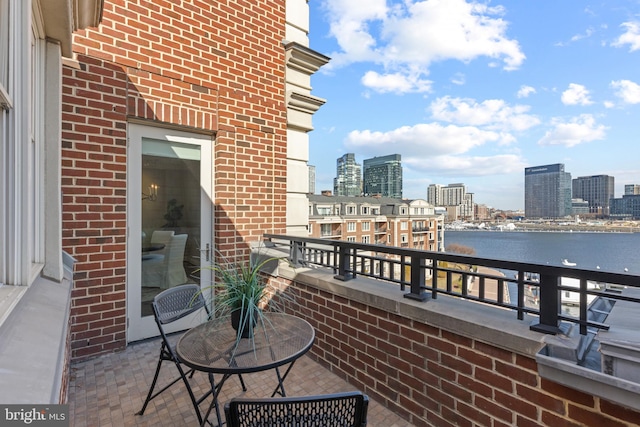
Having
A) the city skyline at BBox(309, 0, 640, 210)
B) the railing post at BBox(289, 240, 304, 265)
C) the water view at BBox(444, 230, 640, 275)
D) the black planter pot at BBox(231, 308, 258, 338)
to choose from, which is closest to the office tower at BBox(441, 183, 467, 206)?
the city skyline at BBox(309, 0, 640, 210)

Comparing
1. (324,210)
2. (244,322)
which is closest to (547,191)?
(324,210)

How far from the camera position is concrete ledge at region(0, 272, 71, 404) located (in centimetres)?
71

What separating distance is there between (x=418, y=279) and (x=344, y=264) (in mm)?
700

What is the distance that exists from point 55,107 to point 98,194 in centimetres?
120

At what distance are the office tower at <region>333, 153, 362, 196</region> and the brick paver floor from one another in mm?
50544

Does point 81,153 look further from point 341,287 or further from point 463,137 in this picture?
point 463,137

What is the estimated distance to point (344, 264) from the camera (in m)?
2.50

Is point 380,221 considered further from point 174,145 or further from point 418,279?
point 418,279

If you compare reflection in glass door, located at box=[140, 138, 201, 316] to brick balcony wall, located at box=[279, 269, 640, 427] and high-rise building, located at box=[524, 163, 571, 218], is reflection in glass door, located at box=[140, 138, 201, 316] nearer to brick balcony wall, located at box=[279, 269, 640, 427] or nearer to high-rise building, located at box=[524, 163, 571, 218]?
brick balcony wall, located at box=[279, 269, 640, 427]

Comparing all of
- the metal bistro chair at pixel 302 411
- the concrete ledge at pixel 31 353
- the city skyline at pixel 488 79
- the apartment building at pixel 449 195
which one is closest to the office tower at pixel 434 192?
the apartment building at pixel 449 195

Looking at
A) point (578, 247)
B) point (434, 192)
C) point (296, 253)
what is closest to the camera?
point (296, 253)

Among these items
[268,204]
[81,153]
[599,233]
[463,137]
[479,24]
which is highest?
[463,137]

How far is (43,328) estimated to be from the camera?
1038mm

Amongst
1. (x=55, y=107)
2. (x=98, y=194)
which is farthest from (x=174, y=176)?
(x=55, y=107)
